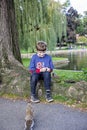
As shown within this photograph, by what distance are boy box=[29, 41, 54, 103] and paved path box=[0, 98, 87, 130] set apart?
0.30m

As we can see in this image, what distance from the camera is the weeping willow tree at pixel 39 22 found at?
15795 millimetres

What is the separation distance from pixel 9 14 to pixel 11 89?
2.37 metres

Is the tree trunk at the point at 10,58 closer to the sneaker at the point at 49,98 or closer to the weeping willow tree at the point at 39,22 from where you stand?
the sneaker at the point at 49,98

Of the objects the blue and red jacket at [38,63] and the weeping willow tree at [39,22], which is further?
the weeping willow tree at [39,22]

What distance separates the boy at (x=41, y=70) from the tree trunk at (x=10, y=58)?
510mm

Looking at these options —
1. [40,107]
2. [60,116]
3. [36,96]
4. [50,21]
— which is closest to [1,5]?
[36,96]

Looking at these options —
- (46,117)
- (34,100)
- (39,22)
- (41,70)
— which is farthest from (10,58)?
(39,22)

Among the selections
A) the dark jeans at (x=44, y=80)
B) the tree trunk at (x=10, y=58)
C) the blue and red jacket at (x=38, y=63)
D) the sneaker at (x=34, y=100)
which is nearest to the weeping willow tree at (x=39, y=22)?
the tree trunk at (x=10, y=58)

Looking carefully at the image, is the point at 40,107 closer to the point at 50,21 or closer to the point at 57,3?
the point at 50,21

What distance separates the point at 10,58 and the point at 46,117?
2.94 m

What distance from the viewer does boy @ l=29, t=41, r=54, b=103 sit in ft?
19.7

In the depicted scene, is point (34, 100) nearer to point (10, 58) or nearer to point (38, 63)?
point (38, 63)

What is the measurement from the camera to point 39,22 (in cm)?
1941

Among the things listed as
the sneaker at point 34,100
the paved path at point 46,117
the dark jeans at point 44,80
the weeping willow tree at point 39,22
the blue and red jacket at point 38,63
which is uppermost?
the weeping willow tree at point 39,22
